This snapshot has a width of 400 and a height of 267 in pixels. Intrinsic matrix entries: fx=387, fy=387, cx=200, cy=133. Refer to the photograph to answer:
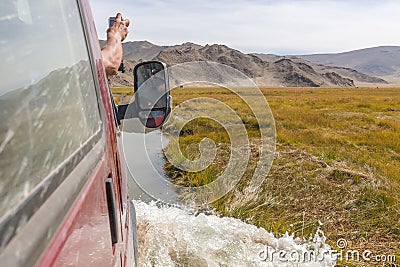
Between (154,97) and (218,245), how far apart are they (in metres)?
2.32

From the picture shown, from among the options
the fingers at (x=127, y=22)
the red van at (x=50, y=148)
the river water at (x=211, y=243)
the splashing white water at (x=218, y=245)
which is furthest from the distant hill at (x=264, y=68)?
the red van at (x=50, y=148)

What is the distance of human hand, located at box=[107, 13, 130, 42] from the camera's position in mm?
2137

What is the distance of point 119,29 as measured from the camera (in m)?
2.18

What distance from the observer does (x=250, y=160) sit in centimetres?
753

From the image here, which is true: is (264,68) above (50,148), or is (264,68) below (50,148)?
below

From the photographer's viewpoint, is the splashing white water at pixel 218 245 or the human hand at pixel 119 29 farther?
the splashing white water at pixel 218 245

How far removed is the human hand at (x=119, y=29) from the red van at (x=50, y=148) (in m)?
1.00

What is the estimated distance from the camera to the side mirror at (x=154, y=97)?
2108 mm

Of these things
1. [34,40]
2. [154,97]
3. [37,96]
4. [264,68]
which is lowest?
[264,68]

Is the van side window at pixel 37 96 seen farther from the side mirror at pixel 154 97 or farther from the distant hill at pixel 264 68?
the distant hill at pixel 264 68

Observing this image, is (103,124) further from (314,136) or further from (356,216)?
(314,136)

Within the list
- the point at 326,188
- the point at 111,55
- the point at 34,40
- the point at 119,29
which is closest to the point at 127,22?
the point at 119,29

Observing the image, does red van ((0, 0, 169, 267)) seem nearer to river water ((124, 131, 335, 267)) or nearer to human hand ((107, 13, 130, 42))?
human hand ((107, 13, 130, 42))

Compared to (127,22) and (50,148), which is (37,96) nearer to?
(50,148)
